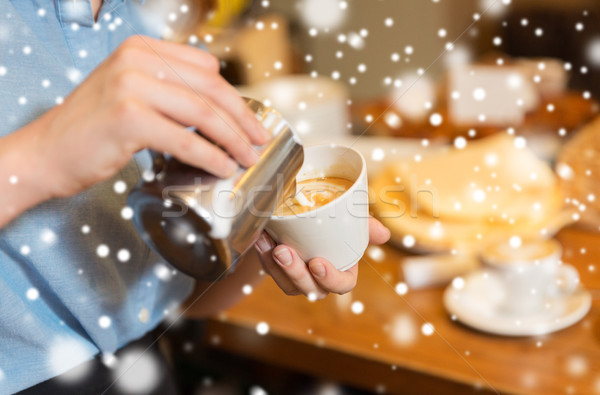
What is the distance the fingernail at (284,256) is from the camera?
0.45 m

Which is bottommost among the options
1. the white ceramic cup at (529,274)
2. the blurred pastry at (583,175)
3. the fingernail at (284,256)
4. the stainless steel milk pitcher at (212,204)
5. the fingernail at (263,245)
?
the blurred pastry at (583,175)

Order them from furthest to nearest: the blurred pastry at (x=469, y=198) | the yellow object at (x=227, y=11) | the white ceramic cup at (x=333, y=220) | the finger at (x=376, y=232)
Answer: the yellow object at (x=227, y=11)
the blurred pastry at (x=469, y=198)
the finger at (x=376, y=232)
the white ceramic cup at (x=333, y=220)

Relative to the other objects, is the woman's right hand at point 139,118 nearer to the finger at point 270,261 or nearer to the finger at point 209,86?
the finger at point 209,86

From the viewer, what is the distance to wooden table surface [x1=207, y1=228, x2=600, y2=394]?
1.75 ft

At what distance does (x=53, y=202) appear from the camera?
17.5 inches

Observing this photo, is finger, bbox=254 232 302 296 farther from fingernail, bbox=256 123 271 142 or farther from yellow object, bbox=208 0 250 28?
yellow object, bbox=208 0 250 28

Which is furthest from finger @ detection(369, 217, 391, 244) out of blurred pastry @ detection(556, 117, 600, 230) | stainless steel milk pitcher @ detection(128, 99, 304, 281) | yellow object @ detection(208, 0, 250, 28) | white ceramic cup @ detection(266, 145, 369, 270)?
yellow object @ detection(208, 0, 250, 28)

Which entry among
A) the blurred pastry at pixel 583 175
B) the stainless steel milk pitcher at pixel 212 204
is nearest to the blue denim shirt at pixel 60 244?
the stainless steel milk pitcher at pixel 212 204

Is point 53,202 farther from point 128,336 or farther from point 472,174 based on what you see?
point 472,174

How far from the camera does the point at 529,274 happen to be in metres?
0.60

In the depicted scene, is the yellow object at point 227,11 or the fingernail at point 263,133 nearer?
the fingernail at point 263,133

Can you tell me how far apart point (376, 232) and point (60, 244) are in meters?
0.28

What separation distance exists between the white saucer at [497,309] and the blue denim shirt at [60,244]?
34cm

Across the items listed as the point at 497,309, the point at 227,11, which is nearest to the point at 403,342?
the point at 497,309
